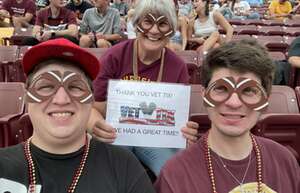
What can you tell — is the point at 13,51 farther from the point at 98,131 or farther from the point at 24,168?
the point at 24,168

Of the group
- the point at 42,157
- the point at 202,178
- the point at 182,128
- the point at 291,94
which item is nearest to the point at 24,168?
the point at 42,157

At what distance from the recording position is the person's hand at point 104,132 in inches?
95.3

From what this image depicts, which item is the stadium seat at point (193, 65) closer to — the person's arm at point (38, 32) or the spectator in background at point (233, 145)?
the person's arm at point (38, 32)

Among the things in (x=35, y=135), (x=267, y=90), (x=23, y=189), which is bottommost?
(x=23, y=189)

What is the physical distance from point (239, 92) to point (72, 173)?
63 cm

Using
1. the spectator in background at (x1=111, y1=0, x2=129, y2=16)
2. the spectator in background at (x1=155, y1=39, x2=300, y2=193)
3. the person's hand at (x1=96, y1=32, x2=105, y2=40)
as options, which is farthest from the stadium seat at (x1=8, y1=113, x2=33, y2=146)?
the spectator in background at (x1=111, y1=0, x2=129, y2=16)

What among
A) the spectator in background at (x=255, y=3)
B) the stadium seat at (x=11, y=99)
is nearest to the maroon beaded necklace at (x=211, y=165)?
the stadium seat at (x=11, y=99)

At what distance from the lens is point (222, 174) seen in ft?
5.65

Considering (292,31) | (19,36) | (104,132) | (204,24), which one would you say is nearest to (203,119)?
(104,132)

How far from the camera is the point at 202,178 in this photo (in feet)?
5.62

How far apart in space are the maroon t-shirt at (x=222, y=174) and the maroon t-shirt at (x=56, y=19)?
16.6ft

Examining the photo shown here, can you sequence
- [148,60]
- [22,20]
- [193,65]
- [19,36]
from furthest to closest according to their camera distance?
1. [22,20]
2. [19,36]
3. [193,65]
4. [148,60]

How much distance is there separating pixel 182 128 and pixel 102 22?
4.19m

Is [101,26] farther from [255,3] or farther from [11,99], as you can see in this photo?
[255,3]
